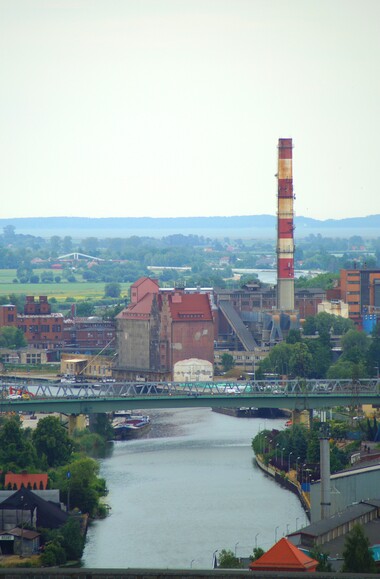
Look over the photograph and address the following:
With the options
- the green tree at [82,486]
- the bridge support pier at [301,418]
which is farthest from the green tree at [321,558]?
the bridge support pier at [301,418]

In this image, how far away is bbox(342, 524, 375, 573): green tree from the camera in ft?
124

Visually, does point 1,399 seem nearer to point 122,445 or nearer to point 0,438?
point 122,445

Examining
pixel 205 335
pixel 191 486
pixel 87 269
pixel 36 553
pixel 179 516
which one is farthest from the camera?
pixel 87 269

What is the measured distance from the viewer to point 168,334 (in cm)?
8612

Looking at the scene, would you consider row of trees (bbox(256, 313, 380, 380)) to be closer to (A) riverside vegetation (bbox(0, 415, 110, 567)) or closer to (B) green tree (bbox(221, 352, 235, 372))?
(B) green tree (bbox(221, 352, 235, 372))

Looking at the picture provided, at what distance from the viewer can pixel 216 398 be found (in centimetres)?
6650

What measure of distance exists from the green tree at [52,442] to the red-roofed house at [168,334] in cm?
2615

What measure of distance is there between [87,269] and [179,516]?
14026 centimetres

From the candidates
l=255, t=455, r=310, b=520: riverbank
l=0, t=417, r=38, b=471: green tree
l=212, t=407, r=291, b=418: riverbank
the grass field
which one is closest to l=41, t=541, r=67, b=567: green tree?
l=255, t=455, r=310, b=520: riverbank

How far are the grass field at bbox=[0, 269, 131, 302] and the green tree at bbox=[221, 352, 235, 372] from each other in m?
51.1

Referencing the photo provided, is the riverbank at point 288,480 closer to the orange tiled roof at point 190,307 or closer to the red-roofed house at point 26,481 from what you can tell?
the red-roofed house at point 26,481

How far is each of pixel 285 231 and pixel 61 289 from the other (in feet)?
218

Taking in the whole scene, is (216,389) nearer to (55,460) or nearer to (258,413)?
(258,413)

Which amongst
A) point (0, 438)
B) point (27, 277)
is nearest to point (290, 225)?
point (0, 438)
